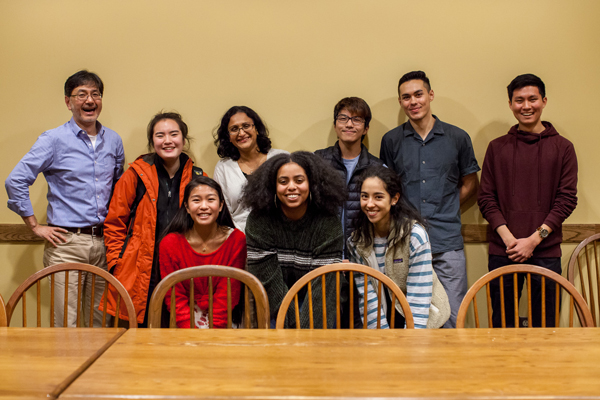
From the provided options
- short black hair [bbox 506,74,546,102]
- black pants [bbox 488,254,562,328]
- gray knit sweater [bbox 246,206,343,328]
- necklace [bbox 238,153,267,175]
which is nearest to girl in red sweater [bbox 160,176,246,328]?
gray knit sweater [bbox 246,206,343,328]

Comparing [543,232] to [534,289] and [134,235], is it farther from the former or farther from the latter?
[134,235]

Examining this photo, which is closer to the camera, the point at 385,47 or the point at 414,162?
the point at 414,162

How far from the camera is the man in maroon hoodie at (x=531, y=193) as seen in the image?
2.58m

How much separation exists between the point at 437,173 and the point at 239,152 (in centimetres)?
122

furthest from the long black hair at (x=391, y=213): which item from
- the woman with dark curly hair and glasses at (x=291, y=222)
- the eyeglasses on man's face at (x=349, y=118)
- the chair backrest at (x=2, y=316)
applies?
the chair backrest at (x=2, y=316)

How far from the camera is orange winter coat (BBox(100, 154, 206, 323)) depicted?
8.00 feet

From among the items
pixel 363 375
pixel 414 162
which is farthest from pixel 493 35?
pixel 363 375

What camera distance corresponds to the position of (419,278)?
205 cm

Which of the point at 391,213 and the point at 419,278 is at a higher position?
the point at 391,213

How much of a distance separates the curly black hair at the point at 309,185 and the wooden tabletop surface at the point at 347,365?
814 millimetres

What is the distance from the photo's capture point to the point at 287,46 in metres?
3.03

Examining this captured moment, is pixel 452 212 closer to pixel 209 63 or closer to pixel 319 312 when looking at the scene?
pixel 319 312

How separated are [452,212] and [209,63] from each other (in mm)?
1886

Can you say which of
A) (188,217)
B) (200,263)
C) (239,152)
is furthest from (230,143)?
(200,263)
